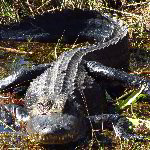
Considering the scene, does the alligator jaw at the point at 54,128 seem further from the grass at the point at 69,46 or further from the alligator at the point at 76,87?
the grass at the point at 69,46

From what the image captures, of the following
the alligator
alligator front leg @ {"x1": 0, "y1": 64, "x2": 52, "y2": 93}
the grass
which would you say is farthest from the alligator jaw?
alligator front leg @ {"x1": 0, "y1": 64, "x2": 52, "y2": 93}

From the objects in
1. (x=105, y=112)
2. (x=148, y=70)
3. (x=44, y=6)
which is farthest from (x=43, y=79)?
(x=44, y=6)

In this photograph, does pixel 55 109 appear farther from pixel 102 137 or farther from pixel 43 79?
pixel 43 79

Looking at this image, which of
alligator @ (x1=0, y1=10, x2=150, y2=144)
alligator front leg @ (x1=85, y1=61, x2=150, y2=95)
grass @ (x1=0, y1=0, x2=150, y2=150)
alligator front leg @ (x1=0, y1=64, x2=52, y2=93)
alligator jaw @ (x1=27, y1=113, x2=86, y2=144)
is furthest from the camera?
alligator front leg @ (x1=0, y1=64, x2=52, y2=93)

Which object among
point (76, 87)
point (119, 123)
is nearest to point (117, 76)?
point (76, 87)

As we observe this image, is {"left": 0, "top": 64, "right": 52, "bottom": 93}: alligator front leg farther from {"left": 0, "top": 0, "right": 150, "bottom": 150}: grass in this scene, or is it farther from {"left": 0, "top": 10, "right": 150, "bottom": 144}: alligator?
{"left": 0, "top": 0, "right": 150, "bottom": 150}: grass

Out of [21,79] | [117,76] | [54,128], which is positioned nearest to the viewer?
[54,128]

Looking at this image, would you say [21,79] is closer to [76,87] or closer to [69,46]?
[76,87]
